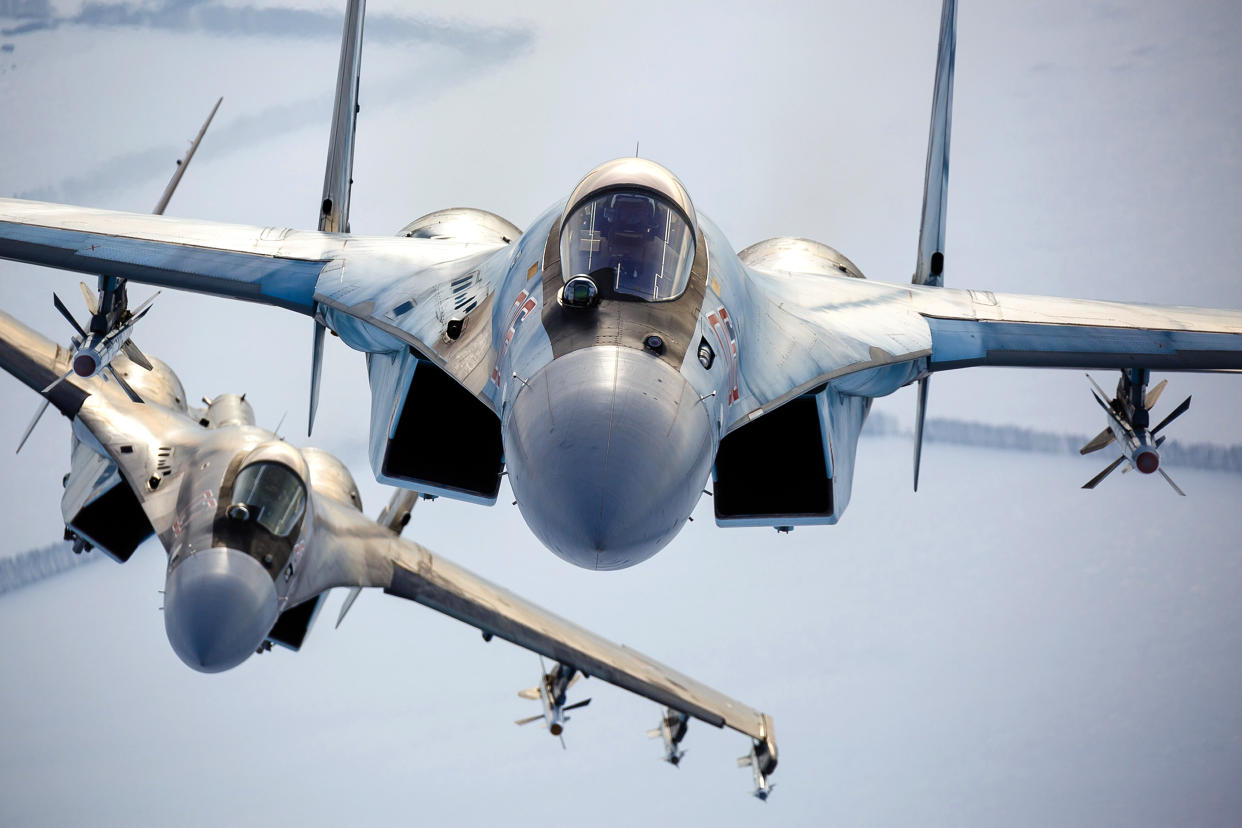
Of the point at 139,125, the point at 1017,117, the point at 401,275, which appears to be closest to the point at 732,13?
the point at 1017,117

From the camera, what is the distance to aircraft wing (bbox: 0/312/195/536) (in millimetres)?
13266

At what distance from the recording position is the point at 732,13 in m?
18.8

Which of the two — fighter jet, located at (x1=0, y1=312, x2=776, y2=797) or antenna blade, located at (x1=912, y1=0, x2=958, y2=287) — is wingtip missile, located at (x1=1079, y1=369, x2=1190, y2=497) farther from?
fighter jet, located at (x1=0, y1=312, x2=776, y2=797)

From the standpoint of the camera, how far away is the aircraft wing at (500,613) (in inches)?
555

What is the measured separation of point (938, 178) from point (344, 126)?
563 centimetres

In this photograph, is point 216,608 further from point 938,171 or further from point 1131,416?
point 1131,416

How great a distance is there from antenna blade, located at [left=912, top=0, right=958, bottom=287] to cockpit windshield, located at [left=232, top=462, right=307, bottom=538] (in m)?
6.48

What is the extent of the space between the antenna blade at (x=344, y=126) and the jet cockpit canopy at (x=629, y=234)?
4631mm

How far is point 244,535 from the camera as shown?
12.3 metres

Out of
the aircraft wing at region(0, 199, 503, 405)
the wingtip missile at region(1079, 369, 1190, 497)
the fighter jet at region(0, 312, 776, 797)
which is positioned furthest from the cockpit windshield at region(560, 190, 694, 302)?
the fighter jet at region(0, 312, 776, 797)

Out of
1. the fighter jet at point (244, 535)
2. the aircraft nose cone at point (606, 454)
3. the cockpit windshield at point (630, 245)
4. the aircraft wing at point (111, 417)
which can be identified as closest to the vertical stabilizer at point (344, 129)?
the fighter jet at point (244, 535)

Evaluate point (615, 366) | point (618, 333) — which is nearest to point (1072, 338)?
point (618, 333)

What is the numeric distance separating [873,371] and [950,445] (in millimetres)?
9922

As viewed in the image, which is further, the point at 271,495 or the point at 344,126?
the point at 271,495
